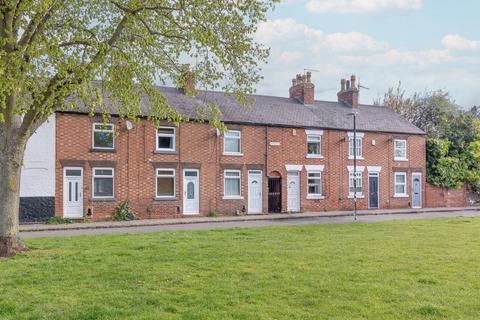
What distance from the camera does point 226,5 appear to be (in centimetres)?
1200

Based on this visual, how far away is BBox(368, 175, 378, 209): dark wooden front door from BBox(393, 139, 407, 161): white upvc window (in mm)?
2507

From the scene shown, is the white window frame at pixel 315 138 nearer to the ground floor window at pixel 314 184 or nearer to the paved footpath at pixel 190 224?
the ground floor window at pixel 314 184

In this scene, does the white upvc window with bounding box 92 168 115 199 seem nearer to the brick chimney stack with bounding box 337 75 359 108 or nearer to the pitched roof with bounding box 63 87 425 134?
the pitched roof with bounding box 63 87 425 134

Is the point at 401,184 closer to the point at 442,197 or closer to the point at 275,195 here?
the point at 442,197

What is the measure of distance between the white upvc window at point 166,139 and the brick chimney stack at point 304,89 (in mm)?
11040

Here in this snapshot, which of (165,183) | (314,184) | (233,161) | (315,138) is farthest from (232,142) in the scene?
(314,184)

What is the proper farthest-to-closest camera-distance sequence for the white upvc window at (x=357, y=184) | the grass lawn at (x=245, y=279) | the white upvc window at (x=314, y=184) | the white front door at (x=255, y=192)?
1. the white upvc window at (x=357, y=184)
2. the white upvc window at (x=314, y=184)
3. the white front door at (x=255, y=192)
4. the grass lawn at (x=245, y=279)

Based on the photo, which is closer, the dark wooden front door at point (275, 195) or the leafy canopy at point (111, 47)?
the leafy canopy at point (111, 47)

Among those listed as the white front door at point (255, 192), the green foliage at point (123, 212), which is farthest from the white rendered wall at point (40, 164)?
the white front door at point (255, 192)

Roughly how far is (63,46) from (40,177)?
11776 mm

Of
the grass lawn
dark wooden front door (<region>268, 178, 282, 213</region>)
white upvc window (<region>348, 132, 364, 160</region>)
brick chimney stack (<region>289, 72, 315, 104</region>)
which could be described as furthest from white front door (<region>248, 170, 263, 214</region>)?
the grass lawn

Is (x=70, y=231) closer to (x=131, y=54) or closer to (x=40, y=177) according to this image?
(x=40, y=177)

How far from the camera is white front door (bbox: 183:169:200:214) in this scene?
86.8 ft

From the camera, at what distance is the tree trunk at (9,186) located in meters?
12.2
